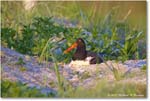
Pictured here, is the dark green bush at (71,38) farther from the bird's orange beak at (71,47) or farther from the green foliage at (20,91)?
the green foliage at (20,91)

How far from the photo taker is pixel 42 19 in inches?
91.7

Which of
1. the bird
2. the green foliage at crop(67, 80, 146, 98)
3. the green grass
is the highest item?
the green grass

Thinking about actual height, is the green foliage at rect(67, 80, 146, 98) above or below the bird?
below

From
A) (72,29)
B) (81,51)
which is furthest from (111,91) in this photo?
(72,29)

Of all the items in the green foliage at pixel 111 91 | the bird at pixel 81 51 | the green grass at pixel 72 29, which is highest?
the green grass at pixel 72 29

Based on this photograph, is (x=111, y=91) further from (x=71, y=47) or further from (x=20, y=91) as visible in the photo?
(x=20, y=91)

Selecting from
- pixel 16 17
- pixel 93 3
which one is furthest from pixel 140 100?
pixel 16 17

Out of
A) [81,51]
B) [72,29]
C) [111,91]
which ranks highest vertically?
[72,29]

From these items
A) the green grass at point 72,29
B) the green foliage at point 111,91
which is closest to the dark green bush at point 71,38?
the green grass at point 72,29

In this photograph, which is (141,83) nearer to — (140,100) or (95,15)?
(140,100)

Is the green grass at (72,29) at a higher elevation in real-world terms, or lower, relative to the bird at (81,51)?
higher

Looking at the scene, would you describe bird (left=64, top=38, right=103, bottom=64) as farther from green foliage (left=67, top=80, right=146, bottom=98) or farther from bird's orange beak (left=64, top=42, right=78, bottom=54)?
green foliage (left=67, top=80, right=146, bottom=98)

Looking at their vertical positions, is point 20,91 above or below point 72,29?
below

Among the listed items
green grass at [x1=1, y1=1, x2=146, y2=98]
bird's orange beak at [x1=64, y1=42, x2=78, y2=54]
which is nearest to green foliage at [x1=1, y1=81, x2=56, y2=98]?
green grass at [x1=1, y1=1, x2=146, y2=98]
